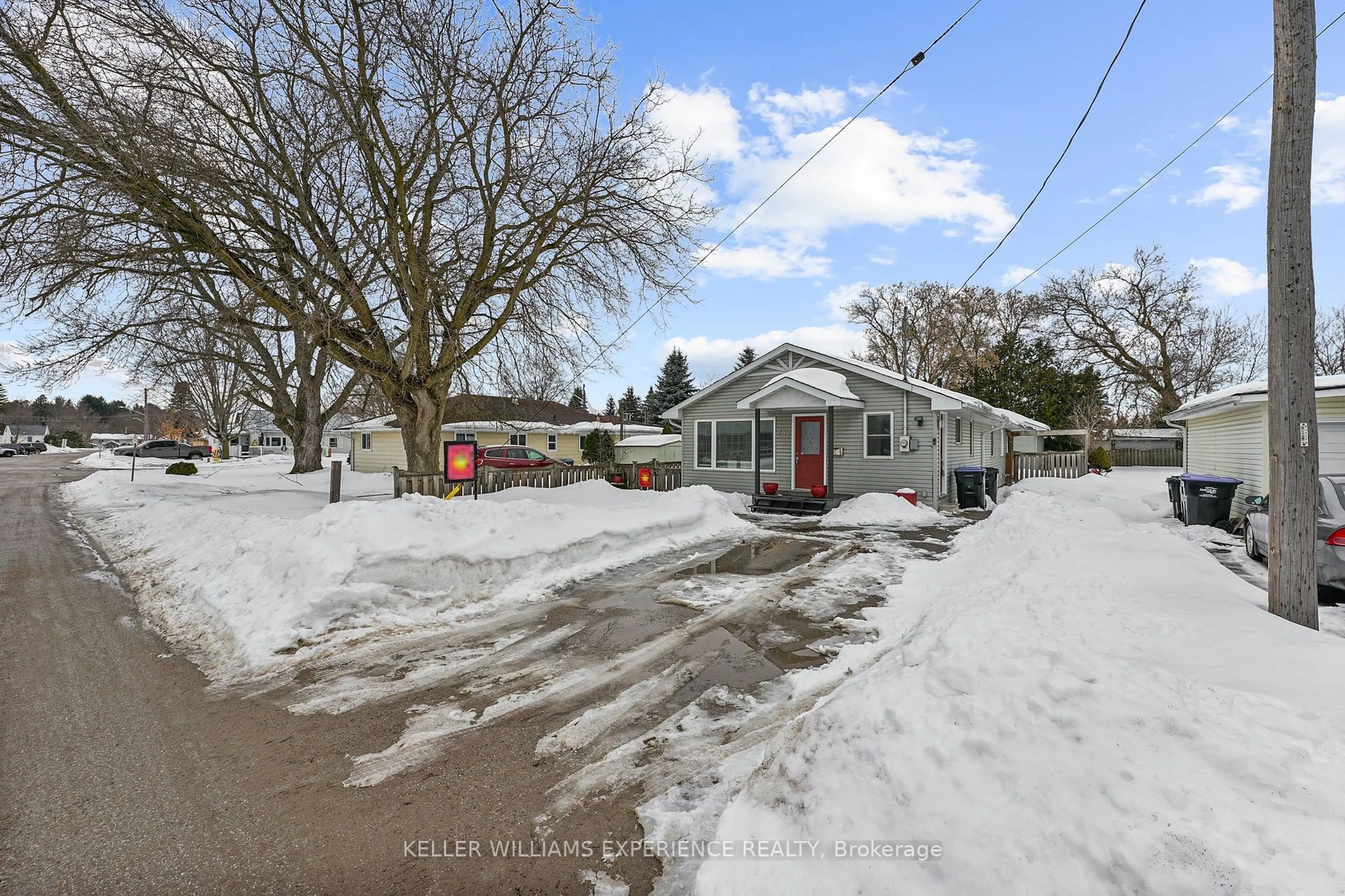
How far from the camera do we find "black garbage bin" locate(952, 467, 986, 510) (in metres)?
15.8

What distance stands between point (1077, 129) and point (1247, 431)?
6.98 metres

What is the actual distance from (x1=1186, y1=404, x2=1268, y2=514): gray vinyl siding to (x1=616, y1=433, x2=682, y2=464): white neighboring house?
22.0 m

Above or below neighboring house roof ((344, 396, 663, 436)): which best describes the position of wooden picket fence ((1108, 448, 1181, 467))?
below

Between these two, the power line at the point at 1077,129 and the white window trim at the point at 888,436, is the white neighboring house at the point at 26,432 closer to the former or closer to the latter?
the white window trim at the point at 888,436

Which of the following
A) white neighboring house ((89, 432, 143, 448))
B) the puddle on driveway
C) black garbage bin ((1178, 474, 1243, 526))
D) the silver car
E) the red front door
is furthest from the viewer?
white neighboring house ((89, 432, 143, 448))

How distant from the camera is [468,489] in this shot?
41.6 feet

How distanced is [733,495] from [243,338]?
Result: 40.8ft

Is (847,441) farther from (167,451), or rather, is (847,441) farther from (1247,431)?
(167,451)

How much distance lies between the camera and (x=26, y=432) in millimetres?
86250

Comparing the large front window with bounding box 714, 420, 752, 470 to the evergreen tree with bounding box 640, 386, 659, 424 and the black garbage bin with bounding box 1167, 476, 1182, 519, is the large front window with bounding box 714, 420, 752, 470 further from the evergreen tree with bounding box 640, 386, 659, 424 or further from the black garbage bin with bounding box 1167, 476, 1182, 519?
the evergreen tree with bounding box 640, 386, 659, 424

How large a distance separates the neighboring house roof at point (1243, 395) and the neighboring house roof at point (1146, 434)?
2981cm

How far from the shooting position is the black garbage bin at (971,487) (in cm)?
1581

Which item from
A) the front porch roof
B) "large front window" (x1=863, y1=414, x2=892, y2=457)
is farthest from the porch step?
the front porch roof

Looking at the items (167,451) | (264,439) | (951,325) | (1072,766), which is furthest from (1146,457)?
(264,439)
